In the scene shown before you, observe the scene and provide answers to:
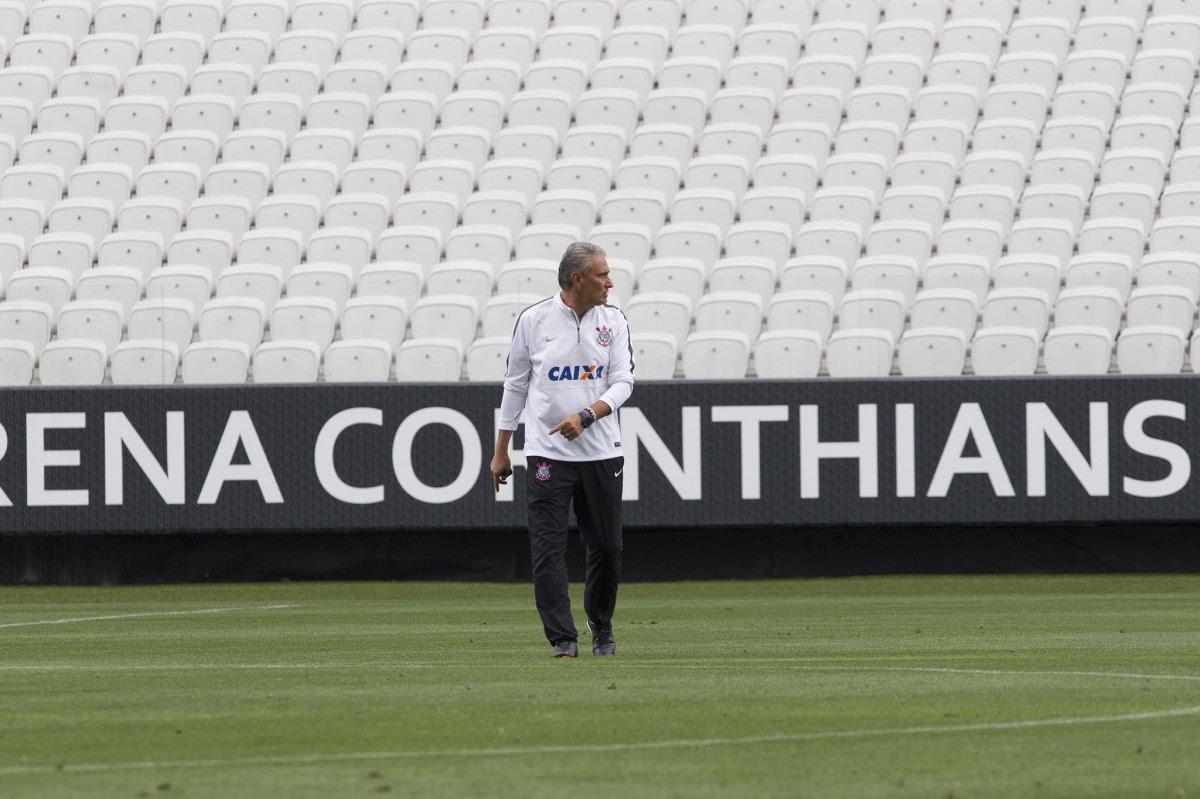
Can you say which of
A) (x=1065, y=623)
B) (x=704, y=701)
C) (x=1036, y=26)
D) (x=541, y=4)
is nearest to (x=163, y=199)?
(x=541, y=4)

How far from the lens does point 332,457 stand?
38.2 feet

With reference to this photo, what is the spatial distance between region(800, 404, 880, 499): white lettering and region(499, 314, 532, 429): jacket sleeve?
549 centimetres

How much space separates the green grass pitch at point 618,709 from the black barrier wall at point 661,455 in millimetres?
2785

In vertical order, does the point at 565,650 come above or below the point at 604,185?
below

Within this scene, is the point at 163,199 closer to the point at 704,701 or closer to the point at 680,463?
the point at 680,463

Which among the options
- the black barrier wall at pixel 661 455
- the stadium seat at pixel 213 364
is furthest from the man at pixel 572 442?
the stadium seat at pixel 213 364

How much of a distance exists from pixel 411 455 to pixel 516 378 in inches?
217

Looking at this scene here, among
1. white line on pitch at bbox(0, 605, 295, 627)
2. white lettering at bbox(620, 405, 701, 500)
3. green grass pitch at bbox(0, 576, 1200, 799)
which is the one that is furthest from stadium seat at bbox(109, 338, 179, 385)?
green grass pitch at bbox(0, 576, 1200, 799)

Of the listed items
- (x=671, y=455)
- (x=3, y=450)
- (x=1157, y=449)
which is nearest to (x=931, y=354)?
(x=1157, y=449)

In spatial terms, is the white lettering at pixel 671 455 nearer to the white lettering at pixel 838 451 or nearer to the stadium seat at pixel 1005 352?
the white lettering at pixel 838 451

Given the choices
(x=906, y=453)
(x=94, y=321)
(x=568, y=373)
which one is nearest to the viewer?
(x=568, y=373)

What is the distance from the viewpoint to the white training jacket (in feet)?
20.0

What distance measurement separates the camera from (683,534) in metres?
12.1

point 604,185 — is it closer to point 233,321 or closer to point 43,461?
point 233,321
